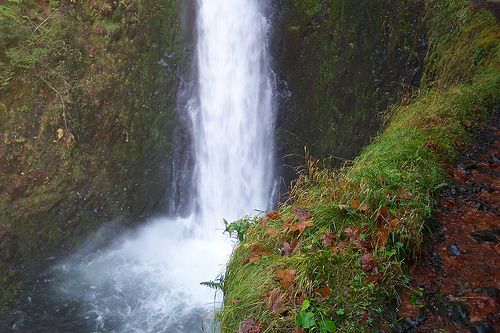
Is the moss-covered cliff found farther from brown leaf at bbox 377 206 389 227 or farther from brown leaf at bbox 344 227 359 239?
brown leaf at bbox 344 227 359 239

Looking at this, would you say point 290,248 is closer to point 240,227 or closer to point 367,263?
point 367,263

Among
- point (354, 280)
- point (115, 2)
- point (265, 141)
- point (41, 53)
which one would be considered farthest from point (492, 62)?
point (41, 53)

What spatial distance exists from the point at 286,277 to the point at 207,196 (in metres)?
6.32

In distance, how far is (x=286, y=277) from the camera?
1.87 m

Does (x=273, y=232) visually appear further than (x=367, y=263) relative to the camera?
Yes

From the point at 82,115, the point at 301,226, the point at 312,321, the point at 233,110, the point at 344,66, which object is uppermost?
the point at 82,115

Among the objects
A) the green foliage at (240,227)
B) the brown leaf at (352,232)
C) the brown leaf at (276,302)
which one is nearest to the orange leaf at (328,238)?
the brown leaf at (352,232)

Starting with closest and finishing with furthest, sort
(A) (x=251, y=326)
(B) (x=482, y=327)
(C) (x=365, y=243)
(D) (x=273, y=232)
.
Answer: (B) (x=482, y=327) → (A) (x=251, y=326) → (C) (x=365, y=243) → (D) (x=273, y=232)

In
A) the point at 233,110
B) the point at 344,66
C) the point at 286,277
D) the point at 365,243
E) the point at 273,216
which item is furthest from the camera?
the point at 233,110

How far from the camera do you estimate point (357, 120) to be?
611cm

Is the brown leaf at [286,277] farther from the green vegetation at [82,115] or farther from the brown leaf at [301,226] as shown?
the green vegetation at [82,115]

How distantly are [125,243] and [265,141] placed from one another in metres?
4.91

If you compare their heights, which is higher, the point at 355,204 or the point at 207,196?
the point at 207,196

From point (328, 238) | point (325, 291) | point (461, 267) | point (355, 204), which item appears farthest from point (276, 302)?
point (461, 267)
